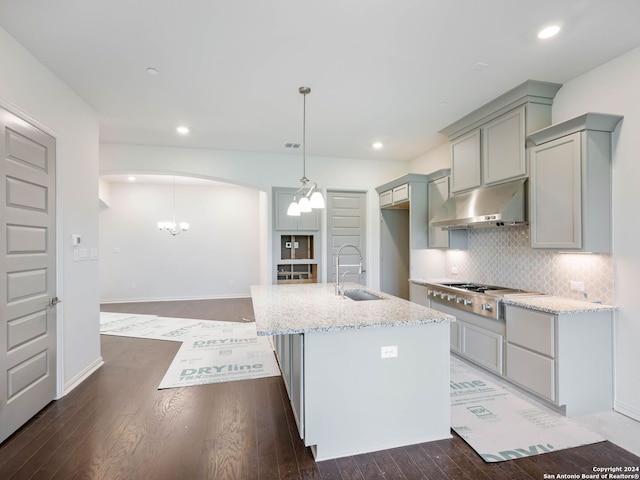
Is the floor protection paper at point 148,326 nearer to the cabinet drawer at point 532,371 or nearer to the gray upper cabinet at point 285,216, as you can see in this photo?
the gray upper cabinet at point 285,216

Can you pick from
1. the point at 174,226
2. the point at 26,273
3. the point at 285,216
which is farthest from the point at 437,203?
the point at 174,226

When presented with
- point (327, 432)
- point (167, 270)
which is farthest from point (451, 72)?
point (167, 270)

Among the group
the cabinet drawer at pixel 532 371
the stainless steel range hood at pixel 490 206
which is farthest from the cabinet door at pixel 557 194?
the cabinet drawer at pixel 532 371

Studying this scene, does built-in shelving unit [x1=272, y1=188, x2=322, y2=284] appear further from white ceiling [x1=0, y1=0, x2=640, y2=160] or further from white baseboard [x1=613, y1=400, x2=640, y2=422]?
white baseboard [x1=613, y1=400, x2=640, y2=422]

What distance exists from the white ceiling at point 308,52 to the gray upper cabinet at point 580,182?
0.59 metres

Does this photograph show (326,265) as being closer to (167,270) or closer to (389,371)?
(389,371)

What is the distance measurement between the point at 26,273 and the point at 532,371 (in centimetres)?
422

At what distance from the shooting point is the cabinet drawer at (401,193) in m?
4.81

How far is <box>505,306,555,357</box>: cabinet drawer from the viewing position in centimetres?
254

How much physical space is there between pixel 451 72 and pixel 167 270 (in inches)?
294

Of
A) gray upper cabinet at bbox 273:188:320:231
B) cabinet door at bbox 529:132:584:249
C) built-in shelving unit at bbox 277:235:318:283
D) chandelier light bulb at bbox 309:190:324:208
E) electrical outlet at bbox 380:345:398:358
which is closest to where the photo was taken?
electrical outlet at bbox 380:345:398:358

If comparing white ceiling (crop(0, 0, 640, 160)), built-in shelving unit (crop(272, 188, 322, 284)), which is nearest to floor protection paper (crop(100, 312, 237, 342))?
built-in shelving unit (crop(272, 188, 322, 284))

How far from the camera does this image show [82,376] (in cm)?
329

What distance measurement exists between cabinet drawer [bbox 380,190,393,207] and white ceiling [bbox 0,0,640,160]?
5.19ft
